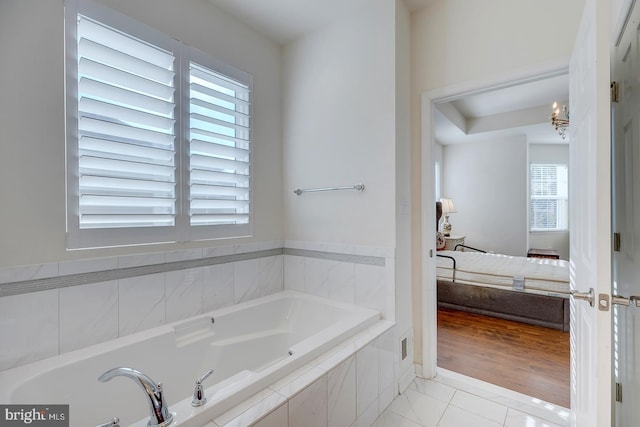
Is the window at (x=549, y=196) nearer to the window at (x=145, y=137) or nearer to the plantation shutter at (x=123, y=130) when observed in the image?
the window at (x=145, y=137)

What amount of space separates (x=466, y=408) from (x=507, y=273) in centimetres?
184

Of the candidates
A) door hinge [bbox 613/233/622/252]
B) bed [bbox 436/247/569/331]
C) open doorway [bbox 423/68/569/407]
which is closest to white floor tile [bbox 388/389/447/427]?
open doorway [bbox 423/68/569/407]

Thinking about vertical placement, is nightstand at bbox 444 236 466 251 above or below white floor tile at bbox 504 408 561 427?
above

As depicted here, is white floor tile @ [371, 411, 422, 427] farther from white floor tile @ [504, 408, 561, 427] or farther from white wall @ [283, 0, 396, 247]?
white wall @ [283, 0, 396, 247]

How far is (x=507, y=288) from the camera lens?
3129 millimetres

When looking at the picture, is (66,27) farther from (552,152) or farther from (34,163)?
(552,152)

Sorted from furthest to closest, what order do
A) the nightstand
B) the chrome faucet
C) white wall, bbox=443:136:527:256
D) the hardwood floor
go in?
white wall, bbox=443:136:527:256 → the nightstand → the hardwood floor → the chrome faucet

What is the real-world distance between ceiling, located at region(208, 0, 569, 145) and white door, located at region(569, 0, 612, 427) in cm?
89

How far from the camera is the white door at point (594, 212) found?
979 millimetres

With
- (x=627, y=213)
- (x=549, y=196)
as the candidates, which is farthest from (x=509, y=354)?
(x=549, y=196)

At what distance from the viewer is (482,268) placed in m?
3.40

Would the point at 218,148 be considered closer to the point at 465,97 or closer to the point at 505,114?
the point at 465,97

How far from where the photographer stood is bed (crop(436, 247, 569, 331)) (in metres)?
2.92

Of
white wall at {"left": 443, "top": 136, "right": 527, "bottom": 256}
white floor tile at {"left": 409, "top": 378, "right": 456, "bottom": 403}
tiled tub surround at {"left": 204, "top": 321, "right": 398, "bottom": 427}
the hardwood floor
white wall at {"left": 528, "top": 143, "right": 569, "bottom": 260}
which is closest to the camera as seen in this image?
tiled tub surround at {"left": 204, "top": 321, "right": 398, "bottom": 427}
